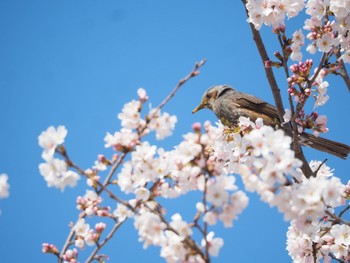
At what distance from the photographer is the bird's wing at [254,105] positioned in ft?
22.0

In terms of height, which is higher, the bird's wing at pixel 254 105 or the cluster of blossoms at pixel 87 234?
the bird's wing at pixel 254 105

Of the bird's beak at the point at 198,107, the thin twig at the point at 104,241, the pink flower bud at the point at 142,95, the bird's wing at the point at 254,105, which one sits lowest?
the thin twig at the point at 104,241

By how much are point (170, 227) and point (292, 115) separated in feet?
7.70

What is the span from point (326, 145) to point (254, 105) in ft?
5.83

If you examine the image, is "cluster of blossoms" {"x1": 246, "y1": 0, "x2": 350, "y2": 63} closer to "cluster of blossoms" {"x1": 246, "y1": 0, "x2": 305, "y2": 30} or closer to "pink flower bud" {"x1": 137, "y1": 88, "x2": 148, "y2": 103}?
"cluster of blossoms" {"x1": 246, "y1": 0, "x2": 305, "y2": 30}

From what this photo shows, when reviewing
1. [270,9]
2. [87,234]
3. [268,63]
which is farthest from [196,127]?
[270,9]

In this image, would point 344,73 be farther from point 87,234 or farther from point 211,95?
point 211,95

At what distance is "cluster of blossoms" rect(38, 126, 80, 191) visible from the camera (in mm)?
2318

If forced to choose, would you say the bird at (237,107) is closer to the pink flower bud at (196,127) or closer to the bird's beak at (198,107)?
the bird's beak at (198,107)

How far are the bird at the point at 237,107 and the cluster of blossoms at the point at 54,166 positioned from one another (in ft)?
12.6

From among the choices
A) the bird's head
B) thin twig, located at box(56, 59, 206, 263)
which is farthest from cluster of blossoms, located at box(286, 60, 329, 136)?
the bird's head

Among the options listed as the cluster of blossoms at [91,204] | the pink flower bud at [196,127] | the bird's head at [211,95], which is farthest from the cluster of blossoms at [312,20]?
the bird's head at [211,95]

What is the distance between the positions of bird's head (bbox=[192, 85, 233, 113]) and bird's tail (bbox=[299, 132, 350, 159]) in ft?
7.75

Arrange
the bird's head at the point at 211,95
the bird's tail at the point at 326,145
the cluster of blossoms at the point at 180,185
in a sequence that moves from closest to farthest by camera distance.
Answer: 1. the cluster of blossoms at the point at 180,185
2. the bird's tail at the point at 326,145
3. the bird's head at the point at 211,95
